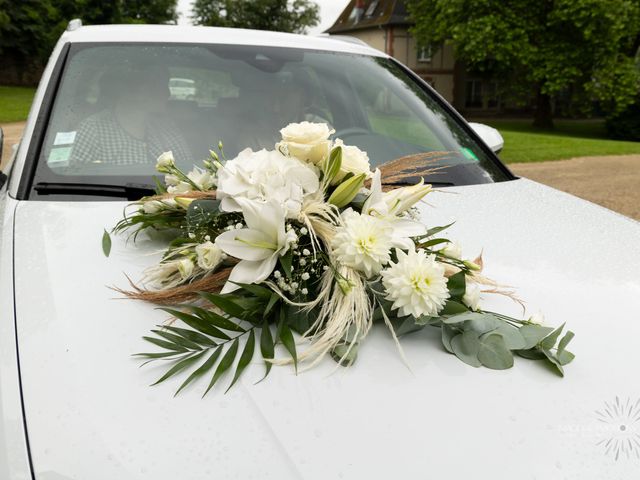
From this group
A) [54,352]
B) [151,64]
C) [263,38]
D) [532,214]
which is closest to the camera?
[54,352]

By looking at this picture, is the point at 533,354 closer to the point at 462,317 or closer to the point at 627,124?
the point at 462,317

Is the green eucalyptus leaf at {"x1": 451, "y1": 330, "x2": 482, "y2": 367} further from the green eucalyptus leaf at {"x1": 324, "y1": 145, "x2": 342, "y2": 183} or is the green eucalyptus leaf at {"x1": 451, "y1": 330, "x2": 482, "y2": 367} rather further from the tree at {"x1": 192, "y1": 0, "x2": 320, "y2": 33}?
the tree at {"x1": 192, "y1": 0, "x2": 320, "y2": 33}

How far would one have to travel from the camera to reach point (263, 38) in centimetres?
283

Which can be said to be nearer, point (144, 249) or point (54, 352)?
point (54, 352)

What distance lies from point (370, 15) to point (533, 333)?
45.6 metres

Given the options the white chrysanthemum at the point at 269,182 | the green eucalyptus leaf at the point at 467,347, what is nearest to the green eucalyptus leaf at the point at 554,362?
the green eucalyptus leaf at the point at 467,347

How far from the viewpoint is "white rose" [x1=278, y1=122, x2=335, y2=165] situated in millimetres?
1520

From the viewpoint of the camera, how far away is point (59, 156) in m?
2.14

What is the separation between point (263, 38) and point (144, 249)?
1.48 m

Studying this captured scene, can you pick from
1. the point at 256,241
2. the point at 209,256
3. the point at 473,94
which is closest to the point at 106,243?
the point at 209,256

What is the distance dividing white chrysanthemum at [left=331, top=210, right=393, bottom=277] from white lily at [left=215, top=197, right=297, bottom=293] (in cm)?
10

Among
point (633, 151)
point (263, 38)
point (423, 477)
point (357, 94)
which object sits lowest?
point (633, 151)

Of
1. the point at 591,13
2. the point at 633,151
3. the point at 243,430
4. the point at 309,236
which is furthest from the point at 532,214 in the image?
the point at 591,13

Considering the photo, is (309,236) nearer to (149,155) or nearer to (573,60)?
(149,155)
